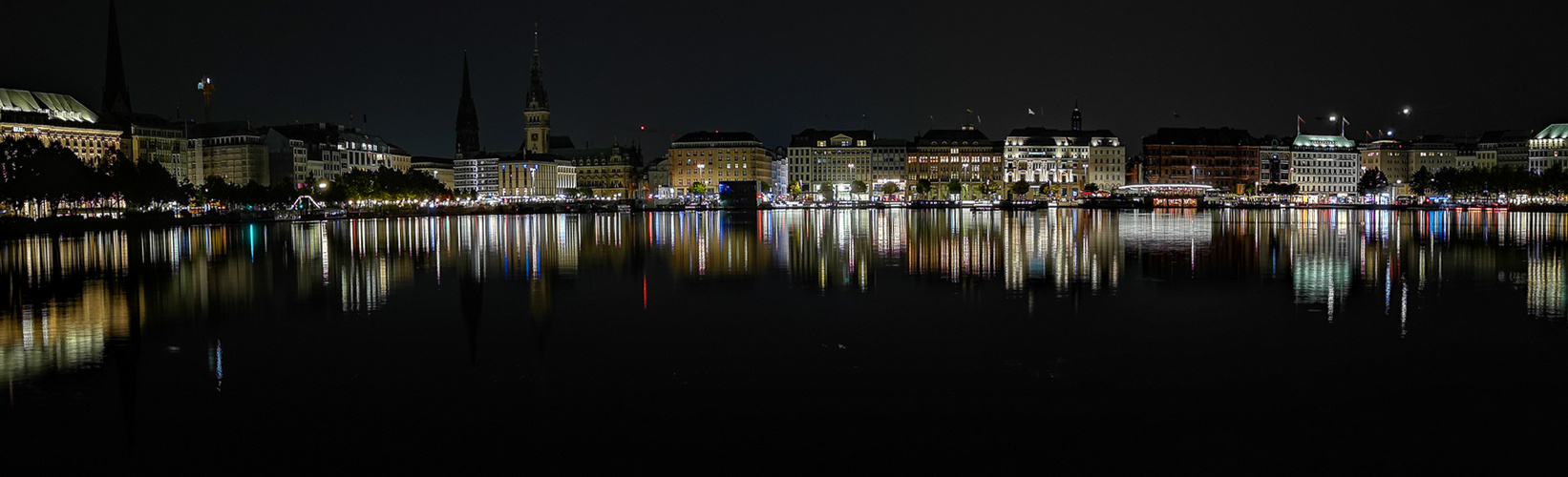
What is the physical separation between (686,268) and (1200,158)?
169923 millimetres

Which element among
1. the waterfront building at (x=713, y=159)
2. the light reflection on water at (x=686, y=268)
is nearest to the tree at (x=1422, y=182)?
the waterfront building at (x=713, y=159)

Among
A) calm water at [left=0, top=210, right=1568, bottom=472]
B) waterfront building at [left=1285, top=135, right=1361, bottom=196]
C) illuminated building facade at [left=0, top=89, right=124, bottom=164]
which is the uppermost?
illuminated building facade at [left=0, top=89, right=124, bottom=164]

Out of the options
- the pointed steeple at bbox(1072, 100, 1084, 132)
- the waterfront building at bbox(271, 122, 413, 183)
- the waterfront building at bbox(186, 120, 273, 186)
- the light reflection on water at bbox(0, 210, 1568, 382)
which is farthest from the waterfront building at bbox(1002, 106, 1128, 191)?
the light reflection on water at bbox(0, 210, 1568, 382)

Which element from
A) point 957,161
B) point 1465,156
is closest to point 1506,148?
point 1465,156

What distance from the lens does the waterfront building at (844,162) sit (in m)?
183

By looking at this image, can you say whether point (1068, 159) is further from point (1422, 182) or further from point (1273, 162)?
point (1422, 182)

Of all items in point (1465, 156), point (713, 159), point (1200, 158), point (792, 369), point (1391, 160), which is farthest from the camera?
point (1391, 160)

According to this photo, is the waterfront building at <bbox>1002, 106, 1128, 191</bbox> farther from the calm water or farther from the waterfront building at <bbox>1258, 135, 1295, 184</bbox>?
the calm water

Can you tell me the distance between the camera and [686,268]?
28672mm

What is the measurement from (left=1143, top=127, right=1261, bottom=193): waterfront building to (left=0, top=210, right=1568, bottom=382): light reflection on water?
442 ft

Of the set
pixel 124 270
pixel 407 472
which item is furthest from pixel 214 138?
pixel 407 472

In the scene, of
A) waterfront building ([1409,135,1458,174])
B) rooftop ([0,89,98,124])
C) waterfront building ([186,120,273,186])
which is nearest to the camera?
rooftop ([0,89,98,124])

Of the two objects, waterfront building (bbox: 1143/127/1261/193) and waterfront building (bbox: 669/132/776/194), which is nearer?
waterfront building (bbox: 1143/127/1261/193)

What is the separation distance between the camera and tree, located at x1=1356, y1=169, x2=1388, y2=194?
17288 cm
